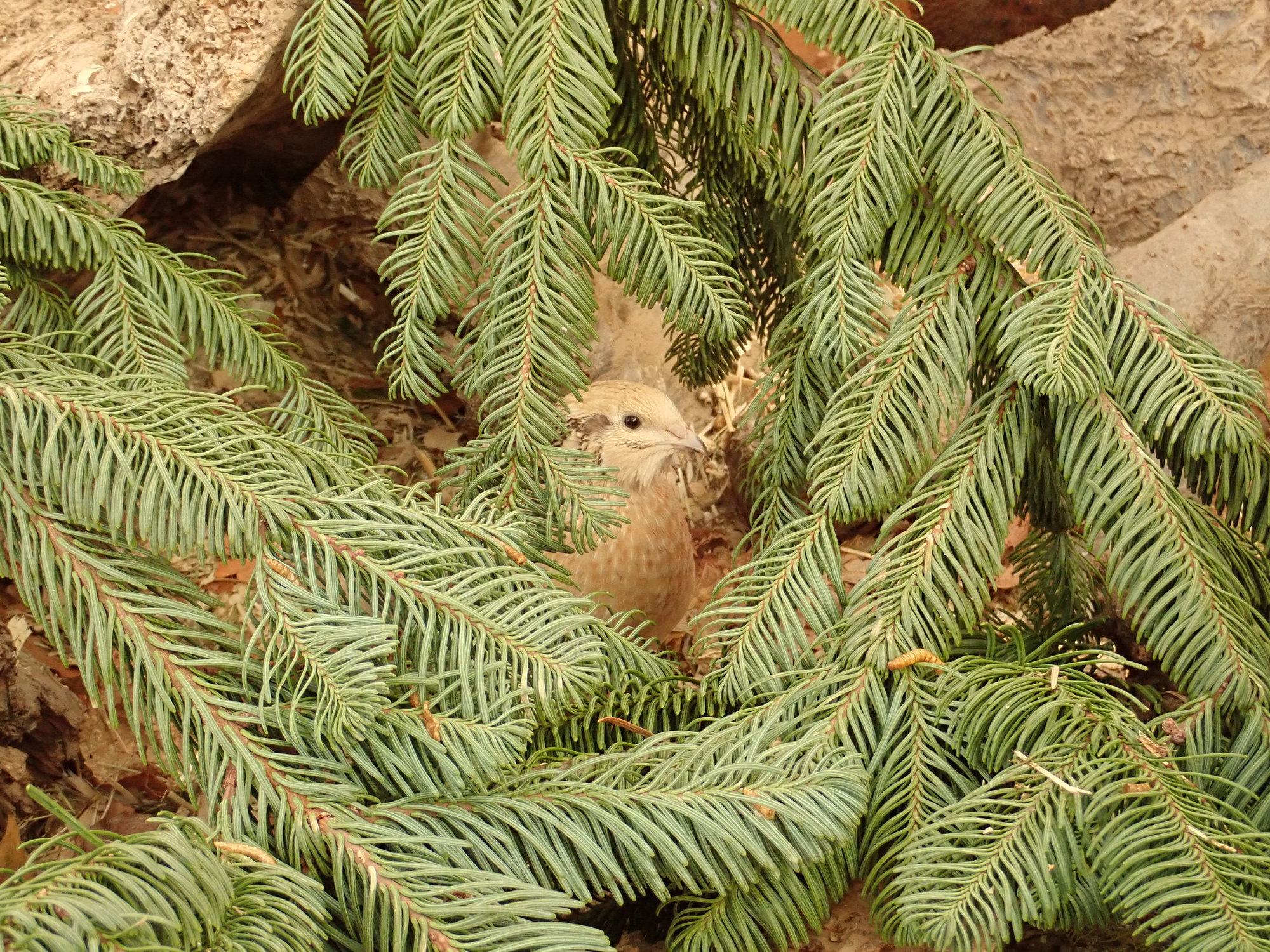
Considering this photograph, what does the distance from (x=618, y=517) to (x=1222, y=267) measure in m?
1.87

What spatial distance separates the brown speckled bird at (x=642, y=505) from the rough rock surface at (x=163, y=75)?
3.05ft

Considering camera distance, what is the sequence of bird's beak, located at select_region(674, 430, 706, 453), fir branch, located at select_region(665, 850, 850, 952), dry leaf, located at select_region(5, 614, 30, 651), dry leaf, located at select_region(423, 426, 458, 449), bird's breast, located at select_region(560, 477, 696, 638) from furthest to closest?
dry leaf, located at select_region(423, 426, 458, 449) < bird's beak, located at select_region(674, 430, 706, 453) < bird's breast, located at select_region(560, 477, 696, 638) < dry leaf, located at select_region(5, 614, 30, 651) < fir branch, located at select_region(665, 850, 850, 952)

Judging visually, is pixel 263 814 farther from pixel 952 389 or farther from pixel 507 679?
pixel 952 389

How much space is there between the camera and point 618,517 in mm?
1540

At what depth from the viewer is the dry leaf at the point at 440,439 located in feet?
9.78

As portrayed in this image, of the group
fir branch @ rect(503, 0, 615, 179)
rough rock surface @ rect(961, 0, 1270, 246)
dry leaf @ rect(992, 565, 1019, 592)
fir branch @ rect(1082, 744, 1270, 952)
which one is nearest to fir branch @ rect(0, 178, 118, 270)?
fir branch @ rect(503, 0, 615, 179)

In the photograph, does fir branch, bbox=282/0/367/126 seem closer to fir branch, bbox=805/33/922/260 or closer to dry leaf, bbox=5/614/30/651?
fir branch, bbox=805/33/922/260

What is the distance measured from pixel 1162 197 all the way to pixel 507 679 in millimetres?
2704

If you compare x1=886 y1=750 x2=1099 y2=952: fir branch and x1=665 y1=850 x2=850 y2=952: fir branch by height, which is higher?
x1=886 y1=750 x2=1099 y2=952: fir branch

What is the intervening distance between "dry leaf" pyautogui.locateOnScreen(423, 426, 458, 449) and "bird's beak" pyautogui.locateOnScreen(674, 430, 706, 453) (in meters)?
0.61

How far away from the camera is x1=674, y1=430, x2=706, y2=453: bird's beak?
264cm

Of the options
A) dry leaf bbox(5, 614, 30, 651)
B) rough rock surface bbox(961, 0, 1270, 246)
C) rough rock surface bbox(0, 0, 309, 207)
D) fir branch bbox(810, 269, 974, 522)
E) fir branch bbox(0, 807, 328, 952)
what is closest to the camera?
fir branch bbox(0, 807, 328, 952)

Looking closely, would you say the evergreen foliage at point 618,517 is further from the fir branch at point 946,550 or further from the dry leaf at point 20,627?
the dry leaf at point 20,627

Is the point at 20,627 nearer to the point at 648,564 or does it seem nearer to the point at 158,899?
the point at 648,564
